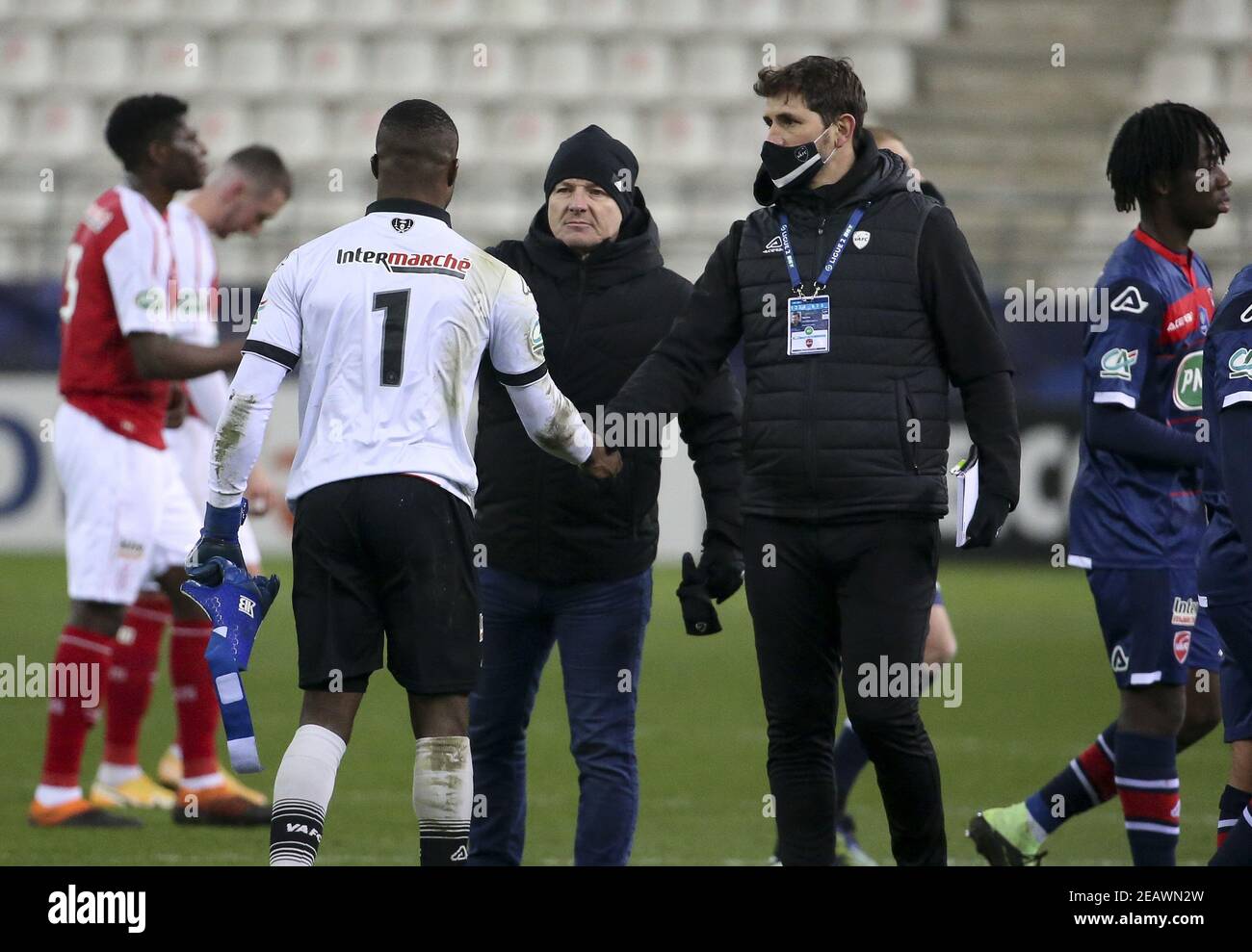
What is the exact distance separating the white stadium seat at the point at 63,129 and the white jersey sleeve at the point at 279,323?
1616cm

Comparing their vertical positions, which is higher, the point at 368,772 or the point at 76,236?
the point at 76,236

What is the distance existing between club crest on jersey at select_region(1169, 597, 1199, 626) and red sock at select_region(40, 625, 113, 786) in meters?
3.86

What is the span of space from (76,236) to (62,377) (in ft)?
1.78

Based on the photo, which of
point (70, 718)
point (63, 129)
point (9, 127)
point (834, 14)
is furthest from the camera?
point (834, 14)

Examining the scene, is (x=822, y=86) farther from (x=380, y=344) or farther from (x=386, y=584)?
(x=386, y=584)

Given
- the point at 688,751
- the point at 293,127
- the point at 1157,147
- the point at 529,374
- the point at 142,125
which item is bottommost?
the point at 688,751

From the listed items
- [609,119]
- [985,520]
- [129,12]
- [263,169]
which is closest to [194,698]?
[263,169]

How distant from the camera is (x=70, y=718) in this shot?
681cm

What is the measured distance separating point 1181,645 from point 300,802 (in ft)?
8.59

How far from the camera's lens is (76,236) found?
715 cm

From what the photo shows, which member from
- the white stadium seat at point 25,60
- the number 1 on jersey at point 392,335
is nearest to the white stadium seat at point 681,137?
the white stadium seat at point 25,60

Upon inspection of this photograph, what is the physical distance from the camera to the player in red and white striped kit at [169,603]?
23.5ft

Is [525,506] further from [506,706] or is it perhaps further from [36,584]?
[36,584]
